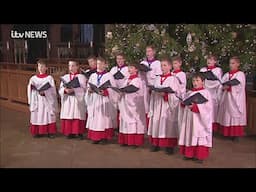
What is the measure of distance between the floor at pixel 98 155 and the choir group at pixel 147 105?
186mm

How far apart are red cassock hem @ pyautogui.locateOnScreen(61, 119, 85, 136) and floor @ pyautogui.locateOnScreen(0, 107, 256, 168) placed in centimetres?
18

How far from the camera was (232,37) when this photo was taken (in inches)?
326

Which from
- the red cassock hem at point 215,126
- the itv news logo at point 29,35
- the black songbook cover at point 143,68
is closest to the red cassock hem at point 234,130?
the red cassock hem at point 215,126

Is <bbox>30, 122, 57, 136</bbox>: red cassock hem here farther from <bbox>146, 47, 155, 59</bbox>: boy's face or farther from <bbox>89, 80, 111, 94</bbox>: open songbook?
<bbox>146, 47, 155, 59</bbox>: boy's face

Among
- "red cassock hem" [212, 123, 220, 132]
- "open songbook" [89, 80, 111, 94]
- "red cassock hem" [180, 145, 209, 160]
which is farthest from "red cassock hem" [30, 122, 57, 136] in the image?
"red cassock hem" [212, 123, 220, 132]

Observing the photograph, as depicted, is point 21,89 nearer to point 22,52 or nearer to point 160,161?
point 22,52

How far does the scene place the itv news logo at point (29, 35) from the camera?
14.0 meters

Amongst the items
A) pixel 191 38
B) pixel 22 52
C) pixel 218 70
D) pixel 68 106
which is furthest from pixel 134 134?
pixel 22 52

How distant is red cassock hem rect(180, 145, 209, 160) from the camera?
20.4 ft

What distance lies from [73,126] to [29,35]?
734 centimetres

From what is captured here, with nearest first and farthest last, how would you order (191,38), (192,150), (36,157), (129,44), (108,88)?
(192,150) → (36,157) → (108,88) → (191,38) → (129,44)

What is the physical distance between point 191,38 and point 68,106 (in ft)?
9.95

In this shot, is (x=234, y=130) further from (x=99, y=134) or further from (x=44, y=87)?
(x=44, y=87)

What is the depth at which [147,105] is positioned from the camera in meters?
7.70
